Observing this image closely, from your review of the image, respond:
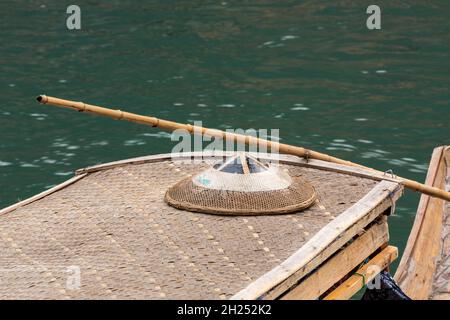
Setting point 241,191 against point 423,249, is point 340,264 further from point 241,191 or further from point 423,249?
point 423,249

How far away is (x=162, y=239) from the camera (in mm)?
6910

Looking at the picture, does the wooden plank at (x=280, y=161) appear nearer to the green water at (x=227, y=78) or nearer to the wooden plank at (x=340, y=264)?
the wooden plank at (x=340, y=264)

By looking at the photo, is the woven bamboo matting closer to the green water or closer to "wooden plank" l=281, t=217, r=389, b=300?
"wooden plank" l=281, t=217, r=389, b=300

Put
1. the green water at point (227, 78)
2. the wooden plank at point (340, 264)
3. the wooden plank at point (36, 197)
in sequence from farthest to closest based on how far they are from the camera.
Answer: the green water at point (227, 78)
the wooden plank at point (36, 197)
the wooden plank at point (340, 264)

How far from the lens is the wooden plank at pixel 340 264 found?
21.2 feet

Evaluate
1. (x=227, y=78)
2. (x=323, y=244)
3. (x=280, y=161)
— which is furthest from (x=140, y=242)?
(x=227, y=78)

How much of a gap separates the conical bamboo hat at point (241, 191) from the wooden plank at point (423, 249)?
160 centimetres

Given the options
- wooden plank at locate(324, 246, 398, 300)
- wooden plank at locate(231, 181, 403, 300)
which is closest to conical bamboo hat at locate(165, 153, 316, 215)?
wooden plank at locate(231, 181, 403, 300)

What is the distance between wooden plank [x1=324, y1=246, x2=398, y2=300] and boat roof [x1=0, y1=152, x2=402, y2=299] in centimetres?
39

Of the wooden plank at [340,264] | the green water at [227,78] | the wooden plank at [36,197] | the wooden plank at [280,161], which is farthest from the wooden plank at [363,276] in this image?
the green water at [227,78]

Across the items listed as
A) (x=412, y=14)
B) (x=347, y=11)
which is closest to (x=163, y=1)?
(x=347, y=11)
